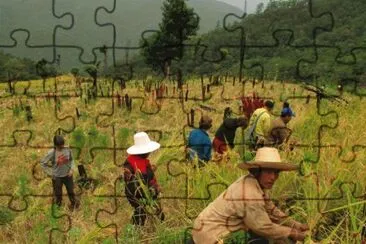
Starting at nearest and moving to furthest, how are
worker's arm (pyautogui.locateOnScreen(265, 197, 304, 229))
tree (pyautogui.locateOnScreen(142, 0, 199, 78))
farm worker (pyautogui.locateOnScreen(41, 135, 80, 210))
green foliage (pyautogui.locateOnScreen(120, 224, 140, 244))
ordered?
worker's arm (pyautogui.locateOnScreen(265, 197, 304, 229)) < green foliage (pyautogui.locateOnScreen(120, 224, 140, 244)) < farm worker (pyautogui.locateOnScreen(41, 135, 80, 210)) < tree (pyautogui.locateOnScreen(142, 0, 199, 78))

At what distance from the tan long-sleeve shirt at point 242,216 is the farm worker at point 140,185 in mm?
1323

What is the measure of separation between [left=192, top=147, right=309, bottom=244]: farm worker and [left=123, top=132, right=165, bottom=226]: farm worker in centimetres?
132

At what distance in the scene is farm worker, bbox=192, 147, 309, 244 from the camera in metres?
4.05

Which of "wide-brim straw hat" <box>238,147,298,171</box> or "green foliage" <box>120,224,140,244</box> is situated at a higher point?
"wide-brim straw hat" <box>238,147,298,171</box>

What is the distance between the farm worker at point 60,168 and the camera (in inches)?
278

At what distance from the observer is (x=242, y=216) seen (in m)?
4.14

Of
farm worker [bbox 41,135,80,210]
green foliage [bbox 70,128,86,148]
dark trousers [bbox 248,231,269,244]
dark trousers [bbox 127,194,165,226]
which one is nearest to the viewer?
dark trousers [bbox 248,231,269,244]

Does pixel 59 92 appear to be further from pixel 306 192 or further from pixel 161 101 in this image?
pixel 306 192

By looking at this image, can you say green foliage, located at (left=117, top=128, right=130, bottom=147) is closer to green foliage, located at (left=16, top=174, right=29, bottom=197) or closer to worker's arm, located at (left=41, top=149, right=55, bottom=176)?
green foliage, located at (left=16, top=174, right=29, bottom=197)

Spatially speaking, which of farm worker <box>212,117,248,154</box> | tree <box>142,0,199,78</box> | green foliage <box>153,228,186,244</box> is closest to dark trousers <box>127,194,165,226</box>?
green foliage <box>153,228,186,244</box>

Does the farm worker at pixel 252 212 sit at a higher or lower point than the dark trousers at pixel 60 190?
higher

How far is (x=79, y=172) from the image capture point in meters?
8.27

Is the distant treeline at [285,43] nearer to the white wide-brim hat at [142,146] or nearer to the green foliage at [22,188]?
the green foliage at [22,188]
